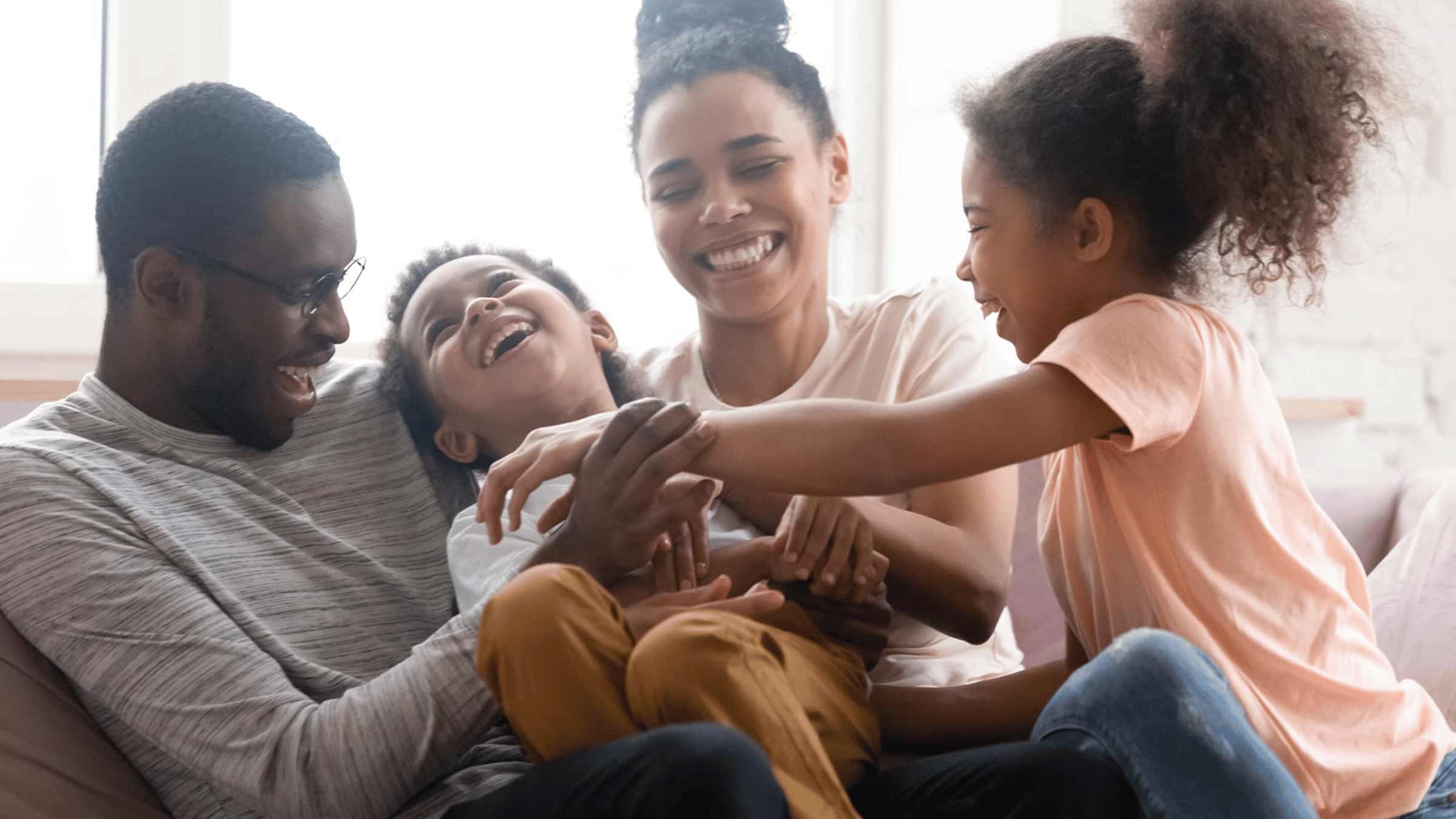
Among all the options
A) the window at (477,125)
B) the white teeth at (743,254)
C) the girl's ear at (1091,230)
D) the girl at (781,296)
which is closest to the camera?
the girl's ear at (1091,230)

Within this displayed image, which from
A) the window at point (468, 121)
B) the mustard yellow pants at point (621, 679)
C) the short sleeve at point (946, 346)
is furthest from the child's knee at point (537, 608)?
the window at point (468, 121)

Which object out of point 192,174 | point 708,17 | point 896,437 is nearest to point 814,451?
point 896,437

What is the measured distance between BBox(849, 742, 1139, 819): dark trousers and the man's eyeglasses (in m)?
0.69

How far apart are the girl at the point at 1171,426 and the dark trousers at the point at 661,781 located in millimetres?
240

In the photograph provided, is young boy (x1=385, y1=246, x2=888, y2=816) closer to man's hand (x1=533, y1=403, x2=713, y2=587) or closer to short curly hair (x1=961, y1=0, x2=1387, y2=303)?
man's hand (x1=533, y1=403, x2=713, y2=587)

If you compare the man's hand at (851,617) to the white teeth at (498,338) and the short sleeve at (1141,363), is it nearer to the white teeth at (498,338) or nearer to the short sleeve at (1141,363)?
the short sleeve at (1141,363)

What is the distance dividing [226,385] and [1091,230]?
2.63 ft

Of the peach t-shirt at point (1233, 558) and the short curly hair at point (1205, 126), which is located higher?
the short curly hair at point (1205, 126)

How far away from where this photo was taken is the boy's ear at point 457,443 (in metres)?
1.47

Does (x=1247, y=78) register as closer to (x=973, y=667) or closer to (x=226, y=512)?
(x=973, y=667)

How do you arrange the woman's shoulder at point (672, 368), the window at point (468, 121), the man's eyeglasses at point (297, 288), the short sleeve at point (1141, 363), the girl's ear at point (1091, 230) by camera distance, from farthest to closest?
the window at point (468, 121) → the woman's shoulder at point (672, 368) → the man's eyeglasses at point (297, 288) → the girl's ear at point (1091, 230) → the short sleeve at point (1141, 363)

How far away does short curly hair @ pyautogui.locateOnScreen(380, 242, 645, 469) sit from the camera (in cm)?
148

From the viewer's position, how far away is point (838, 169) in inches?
64.4

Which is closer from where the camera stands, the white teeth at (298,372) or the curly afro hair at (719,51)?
the white teeth at (298,372)
